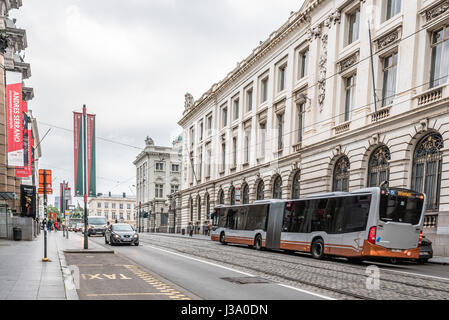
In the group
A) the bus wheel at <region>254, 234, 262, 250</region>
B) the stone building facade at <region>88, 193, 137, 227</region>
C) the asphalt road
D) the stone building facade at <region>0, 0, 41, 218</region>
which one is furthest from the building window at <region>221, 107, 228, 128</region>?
the stone building facade at <region>88, 193, 137, 227</region>

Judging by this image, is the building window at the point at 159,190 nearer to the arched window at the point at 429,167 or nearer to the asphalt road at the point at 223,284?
the arched window at the point at 429,167

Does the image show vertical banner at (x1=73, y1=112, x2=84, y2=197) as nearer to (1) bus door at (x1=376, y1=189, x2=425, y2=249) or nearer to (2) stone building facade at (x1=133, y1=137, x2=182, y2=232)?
(1) bus door at (x1=376, y1=189, x2=425, y2=249)

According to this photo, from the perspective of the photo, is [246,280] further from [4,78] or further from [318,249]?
[4,78]

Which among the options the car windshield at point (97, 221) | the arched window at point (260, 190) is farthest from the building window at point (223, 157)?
the car windshield at point (97, 221)

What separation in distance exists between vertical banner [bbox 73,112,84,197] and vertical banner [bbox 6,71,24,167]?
10586 mm

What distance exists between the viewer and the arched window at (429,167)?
21.4 meters

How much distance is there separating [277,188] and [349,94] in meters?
12.1

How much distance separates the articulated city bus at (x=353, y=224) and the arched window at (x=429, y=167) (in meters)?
5.04

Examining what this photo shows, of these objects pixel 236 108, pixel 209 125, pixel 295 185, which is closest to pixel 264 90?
pixel 236 108

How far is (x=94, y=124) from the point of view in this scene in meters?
21.2

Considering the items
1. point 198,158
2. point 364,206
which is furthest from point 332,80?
point 198,158

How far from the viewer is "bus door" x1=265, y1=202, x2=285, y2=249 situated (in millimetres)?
23741

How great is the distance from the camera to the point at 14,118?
29562 mm

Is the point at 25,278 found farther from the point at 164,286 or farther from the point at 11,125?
the point at 11,125
